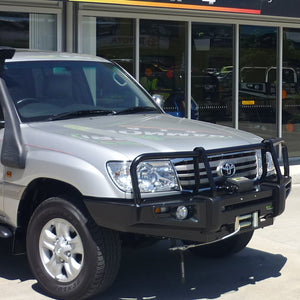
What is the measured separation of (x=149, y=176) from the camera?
199 inches

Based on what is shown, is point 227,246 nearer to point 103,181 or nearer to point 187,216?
point 187,216

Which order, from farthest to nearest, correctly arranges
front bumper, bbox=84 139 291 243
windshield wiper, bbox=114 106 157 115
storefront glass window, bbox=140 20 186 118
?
storefront glass window, bbox=140 20 186 118
windshield wiper, bbox=114 106 157 115
front bumper, bbox=84 139 291 243

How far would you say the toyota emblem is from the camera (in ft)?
17.6

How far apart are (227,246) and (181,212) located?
1680mm

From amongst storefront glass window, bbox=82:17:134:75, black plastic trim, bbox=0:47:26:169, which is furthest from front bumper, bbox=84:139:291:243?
storefront glass window, bbox=82:17:134:75

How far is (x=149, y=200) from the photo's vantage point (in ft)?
16.3

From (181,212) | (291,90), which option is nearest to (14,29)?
(291,90)

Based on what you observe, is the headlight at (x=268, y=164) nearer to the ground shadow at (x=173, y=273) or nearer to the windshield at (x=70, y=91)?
the ground shadow at (x=173, y=273)

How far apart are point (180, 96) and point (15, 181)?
6.65 meters

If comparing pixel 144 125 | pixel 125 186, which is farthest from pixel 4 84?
pixel 125 186

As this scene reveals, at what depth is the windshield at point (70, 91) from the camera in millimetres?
5914

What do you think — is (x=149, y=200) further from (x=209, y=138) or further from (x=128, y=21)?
(x=128, y=21)

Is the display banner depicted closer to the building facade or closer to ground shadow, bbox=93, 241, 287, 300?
the building facade

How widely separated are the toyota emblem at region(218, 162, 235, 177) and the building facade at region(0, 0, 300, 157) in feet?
15.8
